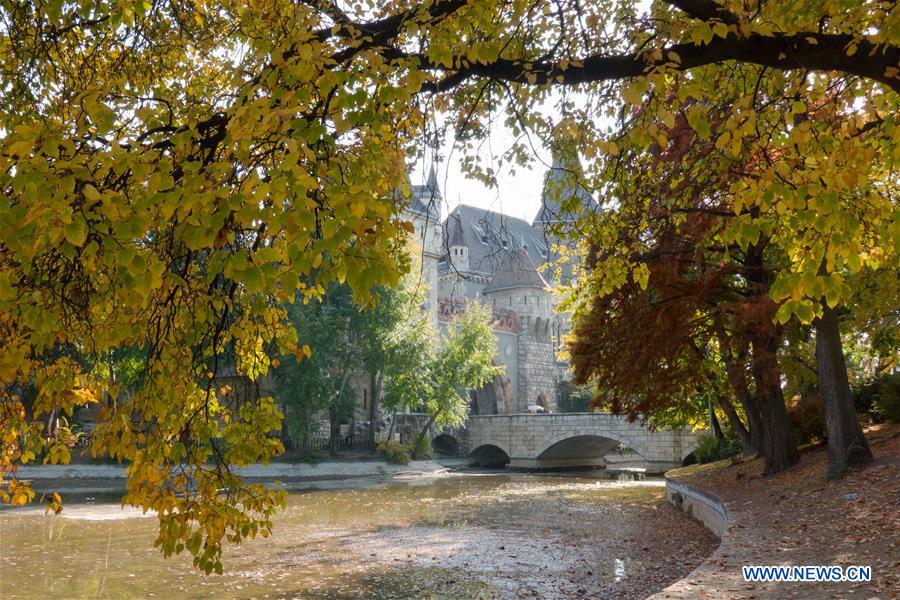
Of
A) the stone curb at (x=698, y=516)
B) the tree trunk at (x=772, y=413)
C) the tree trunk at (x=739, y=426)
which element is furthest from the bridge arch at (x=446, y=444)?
the tree trunk at (x=772, y=413)

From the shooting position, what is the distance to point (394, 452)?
36.4 m

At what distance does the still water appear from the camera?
9.66 metres

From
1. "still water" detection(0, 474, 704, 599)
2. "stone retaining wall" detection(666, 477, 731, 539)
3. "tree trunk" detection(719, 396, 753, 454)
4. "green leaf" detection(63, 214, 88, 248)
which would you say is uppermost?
"green leaf" detection(63, 214, 88, 248)

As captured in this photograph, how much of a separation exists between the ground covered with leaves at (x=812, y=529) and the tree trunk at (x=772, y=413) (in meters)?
0.32

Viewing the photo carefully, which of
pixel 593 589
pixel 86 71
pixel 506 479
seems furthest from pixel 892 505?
pixel 506 479

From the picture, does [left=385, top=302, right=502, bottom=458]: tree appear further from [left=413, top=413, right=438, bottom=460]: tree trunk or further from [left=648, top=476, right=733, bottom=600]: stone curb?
[left=648, top=476, right=733, bottom=600]: stone curb

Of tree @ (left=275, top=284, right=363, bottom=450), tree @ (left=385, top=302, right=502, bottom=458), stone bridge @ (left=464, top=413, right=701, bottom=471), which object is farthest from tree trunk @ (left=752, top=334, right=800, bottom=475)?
tree @ (left=385, top=302, right=502, bottom=458)

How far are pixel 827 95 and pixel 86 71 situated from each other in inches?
278

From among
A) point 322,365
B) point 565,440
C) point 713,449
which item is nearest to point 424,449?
point 565,440

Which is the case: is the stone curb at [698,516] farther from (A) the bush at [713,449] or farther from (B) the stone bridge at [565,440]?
(B) the stone bridge at [565,440]

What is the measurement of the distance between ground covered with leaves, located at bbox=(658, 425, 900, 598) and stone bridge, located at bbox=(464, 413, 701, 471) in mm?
21478

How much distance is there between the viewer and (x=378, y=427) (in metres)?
41.3

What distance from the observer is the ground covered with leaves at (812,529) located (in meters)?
6.30

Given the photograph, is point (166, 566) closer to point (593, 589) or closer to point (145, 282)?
point (593, 589)
